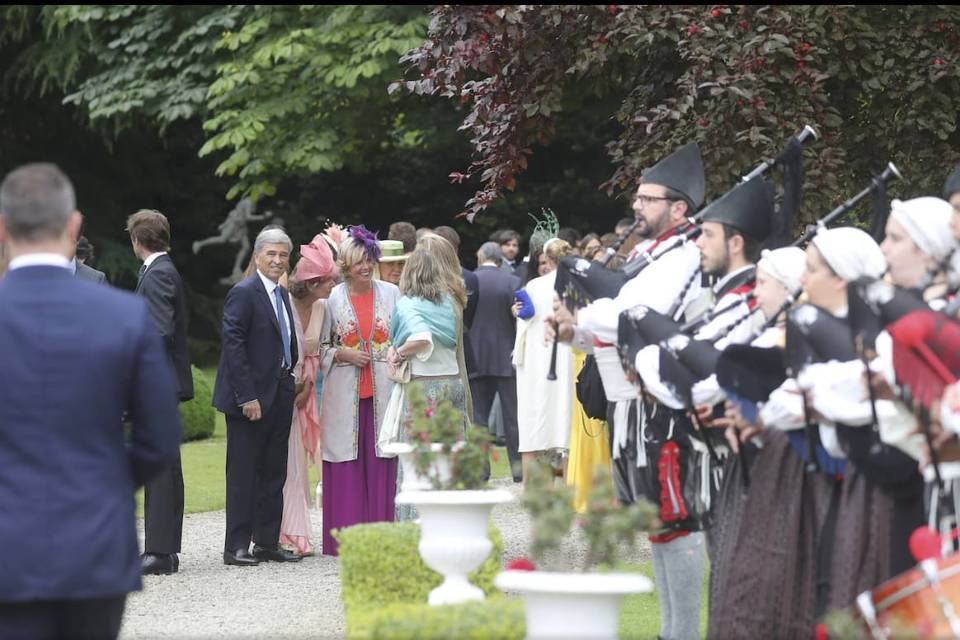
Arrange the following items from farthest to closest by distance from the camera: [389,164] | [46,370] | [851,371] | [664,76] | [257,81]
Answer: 1. [389,164]
2. [257,81]
3. [664,76]
4. [851,371]
5. [46,370]

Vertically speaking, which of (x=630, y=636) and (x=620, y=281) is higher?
(x=620, y=281)

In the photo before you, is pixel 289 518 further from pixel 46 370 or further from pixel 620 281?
pixel 46 370

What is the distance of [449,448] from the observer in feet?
18.9

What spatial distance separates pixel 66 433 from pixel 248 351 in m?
5.11

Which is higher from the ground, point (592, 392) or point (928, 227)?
point (928, 227)

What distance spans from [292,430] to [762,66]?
3.68 metres

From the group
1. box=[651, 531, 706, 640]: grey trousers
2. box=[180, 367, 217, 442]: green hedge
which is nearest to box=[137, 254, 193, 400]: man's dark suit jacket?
box=[651, 531, 706, 640]: grey trousers

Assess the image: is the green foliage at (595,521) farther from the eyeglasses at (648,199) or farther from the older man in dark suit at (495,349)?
the older man in dark suit at (495,349)

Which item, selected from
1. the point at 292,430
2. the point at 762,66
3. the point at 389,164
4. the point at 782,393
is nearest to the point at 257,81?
the point at 389,164

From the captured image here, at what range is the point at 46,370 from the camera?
3.95 metres

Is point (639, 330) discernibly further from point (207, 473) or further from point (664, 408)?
point (207, 473)

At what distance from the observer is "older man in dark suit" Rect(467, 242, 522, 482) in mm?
13258

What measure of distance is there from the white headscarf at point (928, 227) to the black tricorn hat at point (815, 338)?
357 mm

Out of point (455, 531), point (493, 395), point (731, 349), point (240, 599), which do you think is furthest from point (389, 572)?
point (493, 395)
